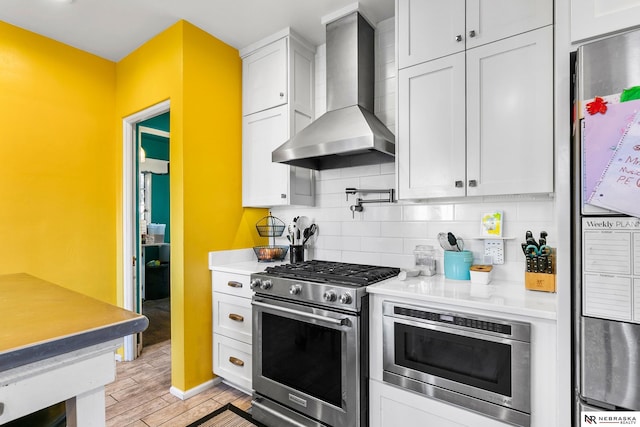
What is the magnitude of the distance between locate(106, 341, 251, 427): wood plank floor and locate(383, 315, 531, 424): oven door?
4.31 feet

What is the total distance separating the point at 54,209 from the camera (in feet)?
8.93

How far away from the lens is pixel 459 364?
5.17ft

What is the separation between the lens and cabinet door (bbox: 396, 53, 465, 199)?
6.17 feet

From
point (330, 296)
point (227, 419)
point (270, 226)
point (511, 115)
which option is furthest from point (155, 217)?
point (511, 115)

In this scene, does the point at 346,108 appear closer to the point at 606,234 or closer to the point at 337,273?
the point at 337,273

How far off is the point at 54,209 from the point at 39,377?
98.3 inches

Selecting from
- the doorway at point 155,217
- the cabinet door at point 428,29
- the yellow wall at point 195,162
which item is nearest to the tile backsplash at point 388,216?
the cabinet door at point 428,29

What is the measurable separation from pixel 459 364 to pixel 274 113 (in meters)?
2.19

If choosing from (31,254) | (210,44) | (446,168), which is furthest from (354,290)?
(31,254)

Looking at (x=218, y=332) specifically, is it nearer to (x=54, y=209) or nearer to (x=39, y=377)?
(x=54, y=209)

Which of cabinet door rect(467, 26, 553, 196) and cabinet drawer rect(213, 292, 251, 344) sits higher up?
cabinet door rect(467, 26, 553, 196)

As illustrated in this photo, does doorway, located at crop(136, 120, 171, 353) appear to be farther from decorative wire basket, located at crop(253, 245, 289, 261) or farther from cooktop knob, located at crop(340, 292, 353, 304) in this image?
cooktop knob, located at crop(340, 292, 353, 304)

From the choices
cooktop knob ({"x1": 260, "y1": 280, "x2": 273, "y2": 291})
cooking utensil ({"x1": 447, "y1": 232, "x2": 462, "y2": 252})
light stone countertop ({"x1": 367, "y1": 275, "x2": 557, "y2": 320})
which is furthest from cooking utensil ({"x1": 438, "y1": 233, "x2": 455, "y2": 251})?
cooktop knob ({"x1": 260, "y1": 280, "x2": 273, "y2": 291})

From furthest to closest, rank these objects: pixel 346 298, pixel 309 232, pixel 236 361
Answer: pixel 309 232 → pixel 236 361 → pixel 346 298
